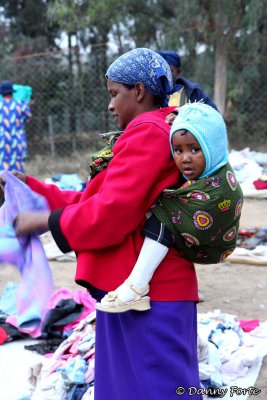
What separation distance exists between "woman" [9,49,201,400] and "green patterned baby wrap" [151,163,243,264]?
0.21 ft

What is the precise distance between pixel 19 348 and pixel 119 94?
2.42m

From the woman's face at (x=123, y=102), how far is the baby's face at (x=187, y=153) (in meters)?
0.24

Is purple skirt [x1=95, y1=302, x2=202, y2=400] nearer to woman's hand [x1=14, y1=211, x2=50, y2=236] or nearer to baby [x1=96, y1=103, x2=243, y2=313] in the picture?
baby [x1=96, y1=103, x2=243, y2=313]

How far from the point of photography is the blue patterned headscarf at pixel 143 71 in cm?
195

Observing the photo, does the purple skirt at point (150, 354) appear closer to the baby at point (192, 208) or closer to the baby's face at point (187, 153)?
the baby at point (192, 208)

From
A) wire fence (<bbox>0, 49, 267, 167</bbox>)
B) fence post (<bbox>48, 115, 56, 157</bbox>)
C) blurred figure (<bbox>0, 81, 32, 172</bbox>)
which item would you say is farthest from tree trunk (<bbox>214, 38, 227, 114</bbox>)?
blurred figure (<bbox>0, 81, 32, 172</bbox>)

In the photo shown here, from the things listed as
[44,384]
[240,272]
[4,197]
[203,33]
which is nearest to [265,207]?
[240,272]

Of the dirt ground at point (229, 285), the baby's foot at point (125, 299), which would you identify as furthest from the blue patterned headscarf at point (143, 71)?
the dirt ground at point (229, 285)

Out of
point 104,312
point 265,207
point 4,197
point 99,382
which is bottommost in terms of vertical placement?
point 265,207

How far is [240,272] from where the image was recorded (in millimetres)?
5406

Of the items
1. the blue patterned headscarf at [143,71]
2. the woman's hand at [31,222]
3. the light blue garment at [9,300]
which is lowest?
the light blue garment at [9,300]

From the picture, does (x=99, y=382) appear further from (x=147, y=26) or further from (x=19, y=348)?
(x=147, y=26)

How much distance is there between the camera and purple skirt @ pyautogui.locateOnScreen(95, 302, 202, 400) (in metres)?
1.96

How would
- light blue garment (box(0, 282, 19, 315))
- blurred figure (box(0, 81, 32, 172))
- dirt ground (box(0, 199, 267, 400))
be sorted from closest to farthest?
light blue garment (box(0, 282, 19, 315))
dirt ground (box(0, 199, 267, 400))
blurred figure (box(0, 81, 32, 172))
